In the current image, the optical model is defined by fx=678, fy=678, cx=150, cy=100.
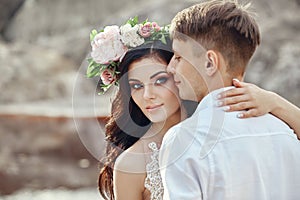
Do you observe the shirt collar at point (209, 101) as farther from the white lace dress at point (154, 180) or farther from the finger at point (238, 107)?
the white lace dress at point (154, 180)

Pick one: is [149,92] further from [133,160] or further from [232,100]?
[232,100]

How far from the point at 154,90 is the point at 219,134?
557 millimetres

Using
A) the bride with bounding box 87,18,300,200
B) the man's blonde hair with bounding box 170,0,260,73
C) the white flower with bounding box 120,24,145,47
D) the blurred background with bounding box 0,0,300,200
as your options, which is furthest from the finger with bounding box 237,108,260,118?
the blurred background with bounding box 0,0,300,200

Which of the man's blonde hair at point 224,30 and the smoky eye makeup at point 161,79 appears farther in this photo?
the smoky eye makeup at point 161,79

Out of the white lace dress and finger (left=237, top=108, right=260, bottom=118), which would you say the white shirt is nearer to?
finger (left=237, top=108, right=260, bottom=118)

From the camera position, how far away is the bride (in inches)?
80.4

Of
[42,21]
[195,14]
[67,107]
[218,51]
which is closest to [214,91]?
[218,51]

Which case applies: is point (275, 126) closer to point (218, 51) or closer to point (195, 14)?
point (218, 51)

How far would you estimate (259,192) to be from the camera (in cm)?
154

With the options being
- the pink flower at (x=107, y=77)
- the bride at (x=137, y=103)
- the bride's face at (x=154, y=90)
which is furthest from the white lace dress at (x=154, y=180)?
the pink flower at (x=107, y=77)

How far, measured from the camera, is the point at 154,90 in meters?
2.06

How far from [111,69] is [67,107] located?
786 cm

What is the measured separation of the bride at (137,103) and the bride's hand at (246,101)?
32 centimetres

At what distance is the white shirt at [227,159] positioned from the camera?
1.49 meters
